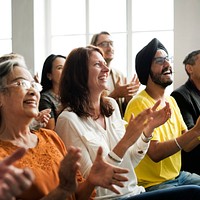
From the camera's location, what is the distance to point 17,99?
70.0 inches

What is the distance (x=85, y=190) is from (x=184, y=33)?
2.62 metres

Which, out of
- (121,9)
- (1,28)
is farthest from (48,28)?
(121,9)

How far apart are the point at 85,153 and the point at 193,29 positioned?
2423 millimetres

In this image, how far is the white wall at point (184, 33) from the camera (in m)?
4.01

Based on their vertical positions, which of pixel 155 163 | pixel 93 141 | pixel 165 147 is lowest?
pixel 155 163

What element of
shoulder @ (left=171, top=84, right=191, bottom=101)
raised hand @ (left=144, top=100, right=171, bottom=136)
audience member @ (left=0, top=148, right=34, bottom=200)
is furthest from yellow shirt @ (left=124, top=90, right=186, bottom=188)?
audience member @ (left=0, top=148, right=34, bottom=200)

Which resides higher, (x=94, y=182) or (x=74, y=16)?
(x=74, y=16)

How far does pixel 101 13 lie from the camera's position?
15.8ft

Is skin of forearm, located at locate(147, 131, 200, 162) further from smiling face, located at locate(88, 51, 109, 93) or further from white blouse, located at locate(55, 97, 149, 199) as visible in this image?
smiling face, located at locate(88, 51, 109, 93)

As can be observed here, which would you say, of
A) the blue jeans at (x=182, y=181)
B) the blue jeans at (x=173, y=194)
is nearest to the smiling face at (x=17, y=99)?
the blue jeans at (x=173, y=194)

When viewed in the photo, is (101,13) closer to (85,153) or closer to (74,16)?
(74,16)

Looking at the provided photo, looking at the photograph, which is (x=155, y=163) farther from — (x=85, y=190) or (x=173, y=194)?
(x=85, y=190)

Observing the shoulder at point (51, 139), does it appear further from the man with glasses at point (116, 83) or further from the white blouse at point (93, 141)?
the man with glasses at point (116, 83)

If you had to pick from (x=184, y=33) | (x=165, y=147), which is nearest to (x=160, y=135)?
(x=165, y=147)
